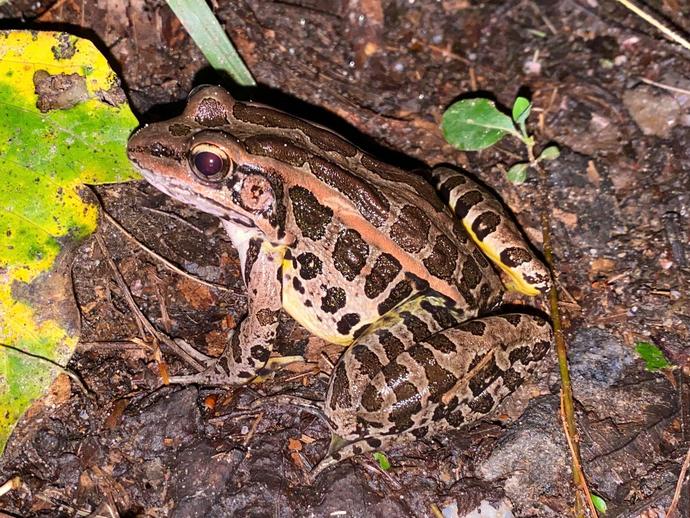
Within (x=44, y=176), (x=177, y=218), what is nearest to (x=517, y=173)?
(x=177, y=218)

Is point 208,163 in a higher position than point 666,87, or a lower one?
lower

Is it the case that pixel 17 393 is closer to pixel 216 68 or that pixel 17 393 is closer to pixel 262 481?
pixel 262 481

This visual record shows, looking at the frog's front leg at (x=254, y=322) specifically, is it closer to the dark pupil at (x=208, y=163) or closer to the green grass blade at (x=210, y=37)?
the dark pupil at (x=208, y=163)

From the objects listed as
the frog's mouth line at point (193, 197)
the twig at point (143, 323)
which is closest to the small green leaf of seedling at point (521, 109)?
the frog's mouth line at point (193, 197)

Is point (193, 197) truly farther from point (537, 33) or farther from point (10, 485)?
point (537, 33)

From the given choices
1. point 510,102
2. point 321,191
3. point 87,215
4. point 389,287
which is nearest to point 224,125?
point 321,191

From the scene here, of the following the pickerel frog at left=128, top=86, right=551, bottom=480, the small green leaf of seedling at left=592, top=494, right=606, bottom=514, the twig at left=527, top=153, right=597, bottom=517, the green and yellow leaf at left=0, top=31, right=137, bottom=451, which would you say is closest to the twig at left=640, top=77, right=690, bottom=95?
the twig at left=527, top=153, right=597, bottom=517
